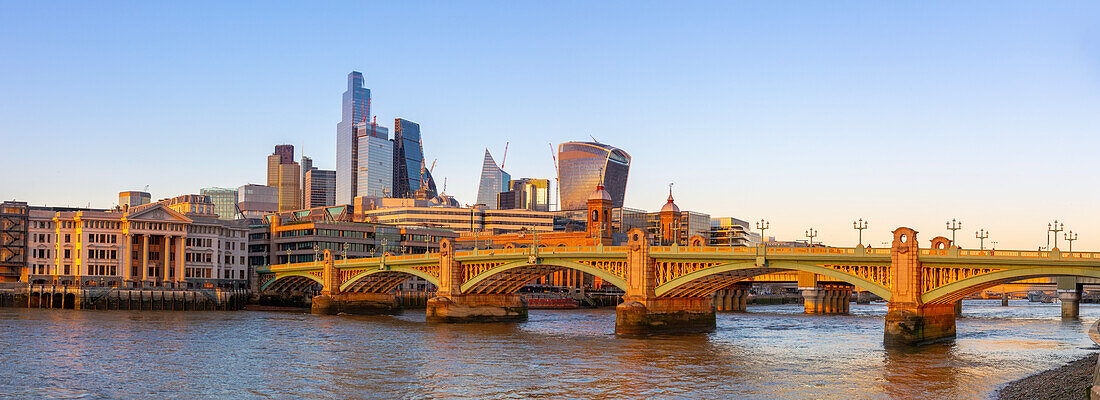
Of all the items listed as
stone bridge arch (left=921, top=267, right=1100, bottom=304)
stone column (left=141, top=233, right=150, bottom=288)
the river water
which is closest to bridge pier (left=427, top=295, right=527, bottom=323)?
the river water

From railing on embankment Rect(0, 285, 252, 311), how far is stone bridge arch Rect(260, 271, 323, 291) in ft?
47.8

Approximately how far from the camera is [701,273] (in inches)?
3556

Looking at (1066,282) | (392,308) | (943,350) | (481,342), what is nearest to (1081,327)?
(1066,282)

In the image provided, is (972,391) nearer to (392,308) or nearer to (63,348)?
(63,348)

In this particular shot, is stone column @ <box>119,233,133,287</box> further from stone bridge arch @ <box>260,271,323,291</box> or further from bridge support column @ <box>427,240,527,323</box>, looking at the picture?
bridge support column @ <box>427,240,527,323</box>

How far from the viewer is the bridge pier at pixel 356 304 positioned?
141875 millimetres

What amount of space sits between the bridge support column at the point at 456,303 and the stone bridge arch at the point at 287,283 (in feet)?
156

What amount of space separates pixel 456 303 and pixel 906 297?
54.2 m

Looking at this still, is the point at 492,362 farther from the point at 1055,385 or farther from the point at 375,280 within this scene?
the point at 375,280

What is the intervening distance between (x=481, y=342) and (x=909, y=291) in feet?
113

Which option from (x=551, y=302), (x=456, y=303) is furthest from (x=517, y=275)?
(x=551, y=302)

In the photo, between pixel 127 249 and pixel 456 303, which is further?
pixel 127 249

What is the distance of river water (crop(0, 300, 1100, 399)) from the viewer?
55.0 meters

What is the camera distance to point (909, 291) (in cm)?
A: 7862
